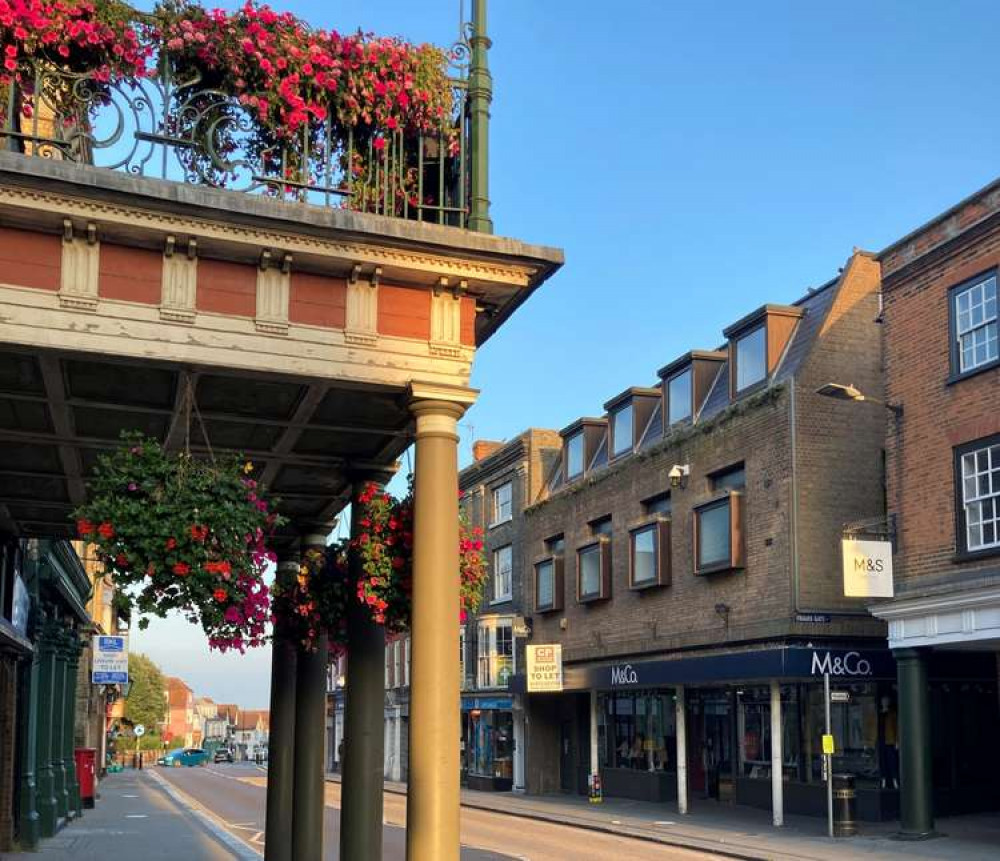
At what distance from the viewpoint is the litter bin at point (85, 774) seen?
32.0 m

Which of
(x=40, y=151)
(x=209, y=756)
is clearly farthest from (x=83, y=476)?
(x=209, y=756)

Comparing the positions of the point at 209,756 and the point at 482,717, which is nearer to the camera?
the point at 482,717

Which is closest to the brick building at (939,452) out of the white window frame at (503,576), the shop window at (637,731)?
the shop window at (637,731)

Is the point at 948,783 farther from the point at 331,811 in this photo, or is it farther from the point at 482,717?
the point at 482,717

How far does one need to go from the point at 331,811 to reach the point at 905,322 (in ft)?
62.2

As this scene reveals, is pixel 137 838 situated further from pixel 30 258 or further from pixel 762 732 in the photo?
pixel 30 258

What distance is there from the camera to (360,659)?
9.97m

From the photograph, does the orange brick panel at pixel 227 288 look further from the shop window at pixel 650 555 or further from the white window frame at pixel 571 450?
the white window frame at pixel 571 450

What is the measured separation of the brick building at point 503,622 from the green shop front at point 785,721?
7847mm

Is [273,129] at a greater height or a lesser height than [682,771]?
greater

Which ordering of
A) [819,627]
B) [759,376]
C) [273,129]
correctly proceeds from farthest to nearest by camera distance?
[759,376]
[819,627]
[273,129]

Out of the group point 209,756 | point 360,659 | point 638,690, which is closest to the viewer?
point 360,659

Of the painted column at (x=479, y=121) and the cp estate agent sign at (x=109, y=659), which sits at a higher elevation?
the painted column at (x=479, y=121)

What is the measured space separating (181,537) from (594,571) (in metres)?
28.6
